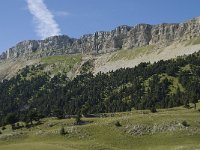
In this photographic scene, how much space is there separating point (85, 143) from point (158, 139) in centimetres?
1721

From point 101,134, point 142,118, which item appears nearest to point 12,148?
point 101,134

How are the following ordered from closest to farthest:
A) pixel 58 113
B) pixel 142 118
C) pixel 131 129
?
pixel 131 129 < pixel 142 118 < pixel 58 113

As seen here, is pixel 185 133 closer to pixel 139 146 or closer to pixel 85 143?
pixel 139 146

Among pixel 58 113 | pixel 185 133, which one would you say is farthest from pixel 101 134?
pixel 58 113

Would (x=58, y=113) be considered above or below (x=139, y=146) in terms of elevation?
above

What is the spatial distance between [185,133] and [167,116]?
53.4 feet

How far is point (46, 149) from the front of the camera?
83.1 metres

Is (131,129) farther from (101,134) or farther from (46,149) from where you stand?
(46,149)

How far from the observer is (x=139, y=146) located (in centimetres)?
9250

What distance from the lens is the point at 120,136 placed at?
100188 millimetres

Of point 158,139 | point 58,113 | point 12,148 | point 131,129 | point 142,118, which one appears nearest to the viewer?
point 12,148

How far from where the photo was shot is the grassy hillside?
90531 mm

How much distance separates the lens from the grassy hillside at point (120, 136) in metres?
90.5

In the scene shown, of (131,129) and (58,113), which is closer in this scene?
(131,129)
